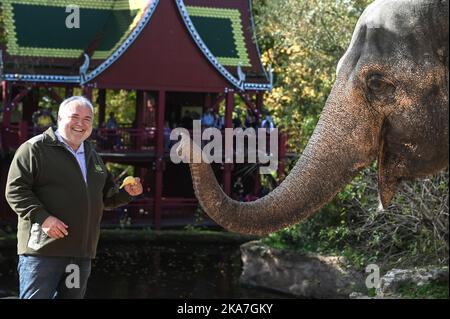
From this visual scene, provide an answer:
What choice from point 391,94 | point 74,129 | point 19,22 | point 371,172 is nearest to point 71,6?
point 19,22

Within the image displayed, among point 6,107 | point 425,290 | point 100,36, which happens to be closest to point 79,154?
point 425,290

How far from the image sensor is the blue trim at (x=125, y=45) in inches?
816

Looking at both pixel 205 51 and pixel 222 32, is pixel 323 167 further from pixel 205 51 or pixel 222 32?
pixel 222 32

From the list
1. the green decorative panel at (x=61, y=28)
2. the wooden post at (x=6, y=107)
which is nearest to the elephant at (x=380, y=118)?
the wooden post at (x=6, y=107)

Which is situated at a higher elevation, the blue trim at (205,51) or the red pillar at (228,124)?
the blue trim at (205,51)

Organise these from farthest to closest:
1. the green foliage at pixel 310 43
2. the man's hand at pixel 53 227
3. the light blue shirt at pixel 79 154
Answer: the green foliage at pixel 310 43 < the light blue shirt at pixel 79 154 < the man's hand at pixel 53 227

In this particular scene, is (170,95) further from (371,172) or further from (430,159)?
(430,159)

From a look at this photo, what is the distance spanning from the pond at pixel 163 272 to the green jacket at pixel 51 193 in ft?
29.7

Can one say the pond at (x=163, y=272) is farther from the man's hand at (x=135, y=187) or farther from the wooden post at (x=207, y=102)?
the man's hand at (x=135, y=187)

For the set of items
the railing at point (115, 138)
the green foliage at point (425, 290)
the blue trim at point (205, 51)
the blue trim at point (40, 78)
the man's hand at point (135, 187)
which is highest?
the blue trim at point (205, 51)

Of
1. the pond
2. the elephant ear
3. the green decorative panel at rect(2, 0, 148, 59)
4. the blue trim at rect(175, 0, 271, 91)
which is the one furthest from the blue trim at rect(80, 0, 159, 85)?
the elephant ear

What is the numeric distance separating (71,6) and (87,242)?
59.1 feet

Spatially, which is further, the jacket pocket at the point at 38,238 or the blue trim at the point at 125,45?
the blue trim at the point at 125,45

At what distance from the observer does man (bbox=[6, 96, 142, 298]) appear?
4625 mm
